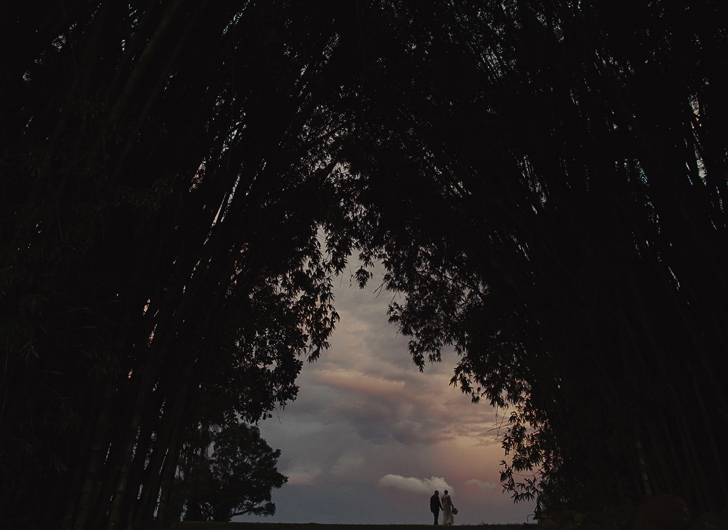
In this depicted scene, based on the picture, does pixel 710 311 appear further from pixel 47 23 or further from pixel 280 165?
pixel 47 23

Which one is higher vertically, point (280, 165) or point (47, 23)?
point (280, 165)

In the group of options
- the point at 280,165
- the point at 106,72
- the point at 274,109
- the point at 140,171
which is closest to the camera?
the point at 106,72

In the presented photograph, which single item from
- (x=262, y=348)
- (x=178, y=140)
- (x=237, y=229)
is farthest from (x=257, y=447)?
(x=178, y=140)

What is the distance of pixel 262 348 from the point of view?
231 inches

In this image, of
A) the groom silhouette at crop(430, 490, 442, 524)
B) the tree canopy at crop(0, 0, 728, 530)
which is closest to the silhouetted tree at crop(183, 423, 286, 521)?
the groom silhouette at crop(430, 490, 442, 524)

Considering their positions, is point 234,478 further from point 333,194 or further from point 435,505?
point 333,194

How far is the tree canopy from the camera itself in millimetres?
1746

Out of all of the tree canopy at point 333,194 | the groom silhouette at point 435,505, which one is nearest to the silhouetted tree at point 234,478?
the groom silhouette at point 435,505

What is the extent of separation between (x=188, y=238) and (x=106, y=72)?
2.85 feet

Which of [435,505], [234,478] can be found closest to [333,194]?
[435,505]

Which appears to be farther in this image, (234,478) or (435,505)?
(234,478)

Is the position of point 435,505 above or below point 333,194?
below

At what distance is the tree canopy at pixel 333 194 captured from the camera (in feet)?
5.73

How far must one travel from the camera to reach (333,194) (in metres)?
3.64
